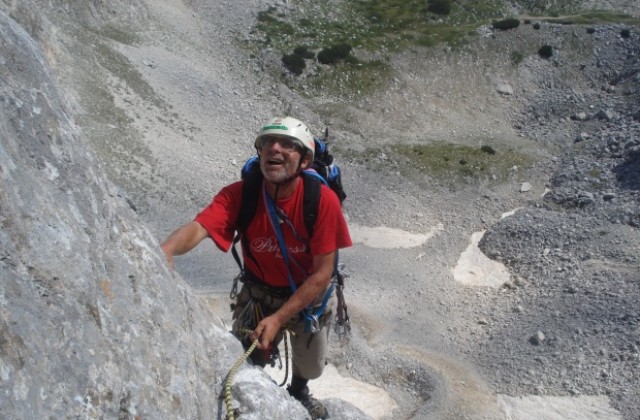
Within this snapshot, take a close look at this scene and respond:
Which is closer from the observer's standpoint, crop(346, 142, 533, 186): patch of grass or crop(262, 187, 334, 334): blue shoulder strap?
crop(262, 187, 334, 334): blue shoulder strap

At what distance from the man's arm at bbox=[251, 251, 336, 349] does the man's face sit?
3.53 feet

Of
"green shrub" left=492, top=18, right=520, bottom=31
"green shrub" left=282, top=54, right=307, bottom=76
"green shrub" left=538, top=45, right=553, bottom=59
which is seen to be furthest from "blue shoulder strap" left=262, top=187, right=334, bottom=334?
"green shrub" left=492, top=18, right=520, bottom=31

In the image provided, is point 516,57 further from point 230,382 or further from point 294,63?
point 230,382

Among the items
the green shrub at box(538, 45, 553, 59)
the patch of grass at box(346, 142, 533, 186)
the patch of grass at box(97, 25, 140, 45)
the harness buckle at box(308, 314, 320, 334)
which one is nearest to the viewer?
the harness buckle at box(308, 314, 320, 334)

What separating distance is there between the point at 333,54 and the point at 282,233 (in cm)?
3616

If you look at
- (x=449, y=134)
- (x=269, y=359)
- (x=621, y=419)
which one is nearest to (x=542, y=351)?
(x=621, y=419)

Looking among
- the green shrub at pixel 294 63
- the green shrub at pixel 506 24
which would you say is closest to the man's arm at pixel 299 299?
the green shrub at pixel 294 63

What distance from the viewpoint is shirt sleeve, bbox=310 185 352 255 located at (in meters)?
7.68

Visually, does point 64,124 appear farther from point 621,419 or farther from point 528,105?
point 528,105

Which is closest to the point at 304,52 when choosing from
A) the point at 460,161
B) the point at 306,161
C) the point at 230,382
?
the point at 460,161

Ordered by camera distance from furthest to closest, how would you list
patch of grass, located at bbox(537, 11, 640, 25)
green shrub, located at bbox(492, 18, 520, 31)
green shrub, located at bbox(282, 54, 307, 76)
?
patch of grass, located at bbox(537, 11, 640, 25) → green shrub, located at bbox(492, 18, 520, 31) → green shrub, located at bbox(282, 54, 307, 76)

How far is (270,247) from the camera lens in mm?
8086

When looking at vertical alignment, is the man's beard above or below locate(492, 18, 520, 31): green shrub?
above

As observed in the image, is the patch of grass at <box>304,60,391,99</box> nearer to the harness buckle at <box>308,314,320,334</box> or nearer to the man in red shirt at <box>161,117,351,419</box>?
the harness buckle at <box>308,314,320,334</box>
